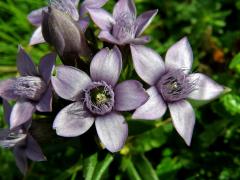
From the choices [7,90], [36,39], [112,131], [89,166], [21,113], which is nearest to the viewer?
[112,131]

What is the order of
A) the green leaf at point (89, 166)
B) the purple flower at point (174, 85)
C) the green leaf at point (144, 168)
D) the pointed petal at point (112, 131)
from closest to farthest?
the pointed petal at point (112, 131) → the purple flower at point (174, 85) → the green leaf at point (89, 166) → the green leaf at point (144, 168)

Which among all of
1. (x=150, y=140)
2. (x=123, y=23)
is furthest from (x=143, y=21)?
(x=150, y=140)

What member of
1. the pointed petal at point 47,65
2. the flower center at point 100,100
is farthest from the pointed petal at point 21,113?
the flower center at point 100,100

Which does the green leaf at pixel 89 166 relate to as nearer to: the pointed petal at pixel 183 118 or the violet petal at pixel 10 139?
the violet petal at pixel 10 139

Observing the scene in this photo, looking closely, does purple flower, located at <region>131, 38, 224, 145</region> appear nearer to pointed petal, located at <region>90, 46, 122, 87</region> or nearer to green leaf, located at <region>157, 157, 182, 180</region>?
pointed petal, located at <region>90, 46, 122, 87</region>

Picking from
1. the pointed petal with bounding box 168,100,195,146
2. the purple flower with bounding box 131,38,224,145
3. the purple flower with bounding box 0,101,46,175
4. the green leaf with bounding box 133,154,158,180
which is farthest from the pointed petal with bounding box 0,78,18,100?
the green leaf with bounding box 133,154,158,180

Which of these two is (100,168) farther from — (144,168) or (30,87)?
(30,87)
